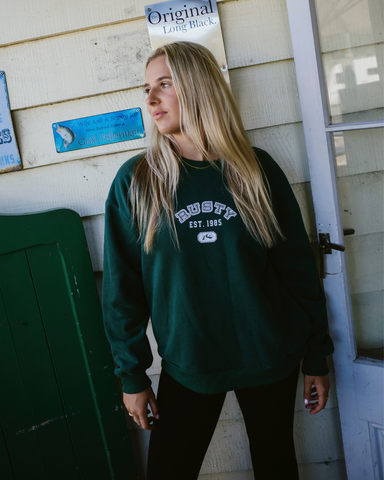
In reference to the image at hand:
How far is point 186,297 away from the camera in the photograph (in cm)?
109

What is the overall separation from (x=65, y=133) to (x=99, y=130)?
0.44 feet

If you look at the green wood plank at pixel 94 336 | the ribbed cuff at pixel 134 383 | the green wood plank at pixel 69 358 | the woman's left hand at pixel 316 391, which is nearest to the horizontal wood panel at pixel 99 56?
the green wood plank at pixel 94 336

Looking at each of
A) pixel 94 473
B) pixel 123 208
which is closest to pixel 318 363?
pixel 123 208

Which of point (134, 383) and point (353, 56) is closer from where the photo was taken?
point (134, 383)

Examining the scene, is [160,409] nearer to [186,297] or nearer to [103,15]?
[186,297]

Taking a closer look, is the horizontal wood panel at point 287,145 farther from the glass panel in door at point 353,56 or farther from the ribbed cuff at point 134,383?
the ribbed cuff at point 134,383

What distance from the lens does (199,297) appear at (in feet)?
3.65

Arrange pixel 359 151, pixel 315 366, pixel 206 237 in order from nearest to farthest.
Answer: pixel 206 237 < pixel 315 366 < pixel 359 151

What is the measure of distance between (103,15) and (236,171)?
812 millimetres

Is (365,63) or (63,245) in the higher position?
(365,63)

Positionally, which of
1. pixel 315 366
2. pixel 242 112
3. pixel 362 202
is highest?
pixel 242 112

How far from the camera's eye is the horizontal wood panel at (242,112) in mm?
1416

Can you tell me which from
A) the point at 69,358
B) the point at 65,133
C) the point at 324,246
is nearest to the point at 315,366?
the point at 324,246

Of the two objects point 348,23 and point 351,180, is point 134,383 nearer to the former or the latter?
point 351,180
